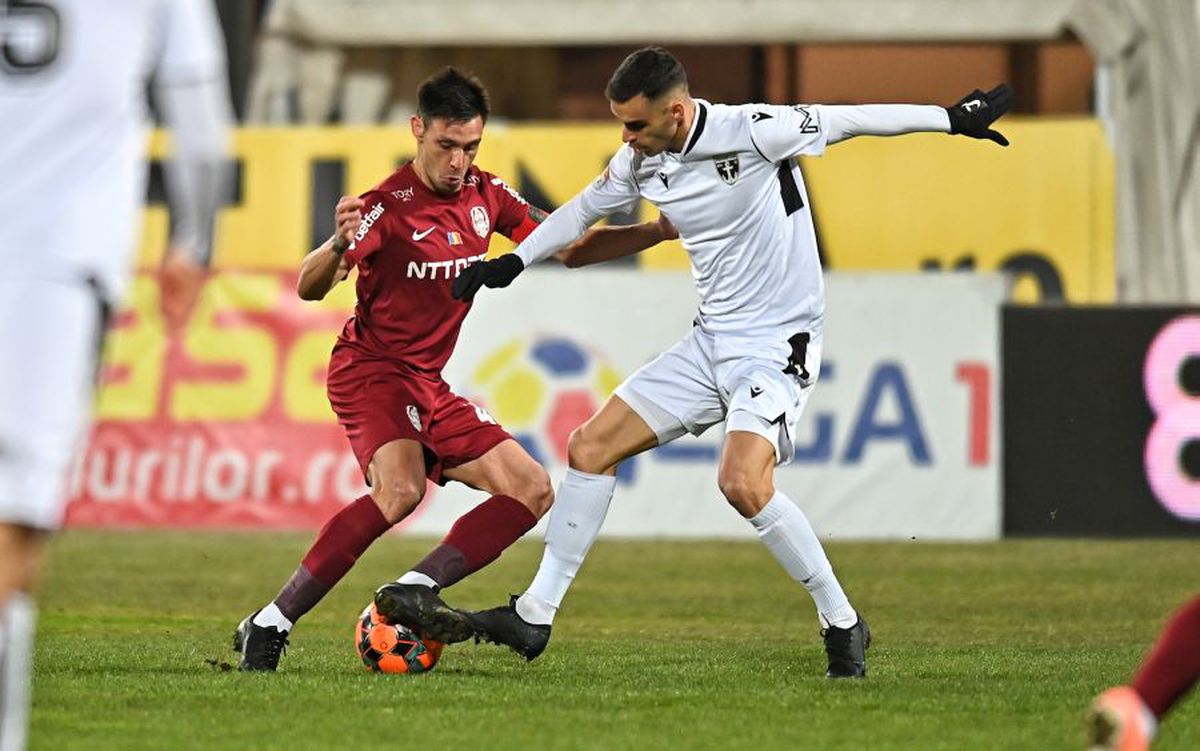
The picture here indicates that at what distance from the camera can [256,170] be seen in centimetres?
1736

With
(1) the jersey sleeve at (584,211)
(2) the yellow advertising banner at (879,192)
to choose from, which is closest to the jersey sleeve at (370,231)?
(1) the jersey sleeve at (584,211)

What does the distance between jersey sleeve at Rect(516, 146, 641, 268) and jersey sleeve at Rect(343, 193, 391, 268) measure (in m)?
0.48

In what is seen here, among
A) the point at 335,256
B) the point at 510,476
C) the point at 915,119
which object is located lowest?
the point at 510,476

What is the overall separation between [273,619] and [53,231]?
→ 3079 mm

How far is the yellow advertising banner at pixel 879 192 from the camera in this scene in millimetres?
16984

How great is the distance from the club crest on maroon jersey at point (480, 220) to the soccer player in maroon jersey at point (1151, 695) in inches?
146

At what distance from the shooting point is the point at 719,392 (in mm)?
7668

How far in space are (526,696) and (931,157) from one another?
36.6ft

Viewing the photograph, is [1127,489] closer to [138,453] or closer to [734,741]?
[138,453]

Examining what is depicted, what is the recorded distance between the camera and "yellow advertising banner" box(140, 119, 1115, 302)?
17.0m

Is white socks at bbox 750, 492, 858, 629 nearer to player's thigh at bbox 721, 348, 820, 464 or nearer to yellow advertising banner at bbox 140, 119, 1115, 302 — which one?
player's thigh at bbox 721, 348, 820, 464

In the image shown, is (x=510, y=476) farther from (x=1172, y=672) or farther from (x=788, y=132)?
(x=1172, y=672)

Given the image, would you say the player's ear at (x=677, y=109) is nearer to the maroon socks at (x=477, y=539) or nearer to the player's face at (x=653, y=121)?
the player's face at (x=653, y=121)

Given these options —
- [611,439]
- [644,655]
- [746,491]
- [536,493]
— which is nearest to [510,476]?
[536,493]
